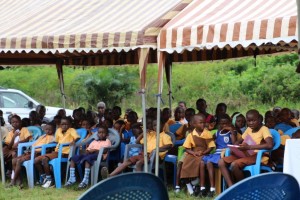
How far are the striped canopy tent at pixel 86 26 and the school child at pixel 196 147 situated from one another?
0.92 m

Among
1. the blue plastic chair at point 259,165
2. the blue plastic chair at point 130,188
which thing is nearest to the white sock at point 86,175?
the blue plastic chair at point 259,165

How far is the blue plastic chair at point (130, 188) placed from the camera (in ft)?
A: 11.7

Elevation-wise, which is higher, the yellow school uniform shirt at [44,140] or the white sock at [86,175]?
the yellow school uniform shirt at [44,140]

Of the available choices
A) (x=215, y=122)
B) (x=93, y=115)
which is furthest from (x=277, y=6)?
(x=93, y=115)

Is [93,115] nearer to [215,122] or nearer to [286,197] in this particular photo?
[215,122]

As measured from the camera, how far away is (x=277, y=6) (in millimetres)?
7637

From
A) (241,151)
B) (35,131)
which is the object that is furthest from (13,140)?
(241,151)

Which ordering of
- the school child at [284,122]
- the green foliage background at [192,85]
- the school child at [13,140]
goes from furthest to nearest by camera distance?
the green foliage background at [192,85] < the school child at [13,140] < the school child at [284,122]

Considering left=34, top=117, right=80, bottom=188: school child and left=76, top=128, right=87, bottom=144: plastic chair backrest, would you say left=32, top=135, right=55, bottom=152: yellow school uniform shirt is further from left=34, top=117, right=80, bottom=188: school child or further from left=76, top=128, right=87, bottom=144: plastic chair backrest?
left=76, top=128, right=87, bottom=144: plastic chair backrest

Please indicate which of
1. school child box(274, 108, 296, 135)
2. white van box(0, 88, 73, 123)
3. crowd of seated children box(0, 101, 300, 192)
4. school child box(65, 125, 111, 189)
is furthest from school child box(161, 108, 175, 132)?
white van box(0, 88, 73, 123)

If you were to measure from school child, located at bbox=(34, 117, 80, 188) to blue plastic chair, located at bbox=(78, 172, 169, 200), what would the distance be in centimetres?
582

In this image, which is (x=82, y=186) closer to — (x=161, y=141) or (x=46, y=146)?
(x=46, y=146)

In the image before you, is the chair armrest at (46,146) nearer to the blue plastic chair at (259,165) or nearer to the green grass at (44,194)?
the green grass at (44,194)

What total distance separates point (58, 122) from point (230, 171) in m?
3.63
